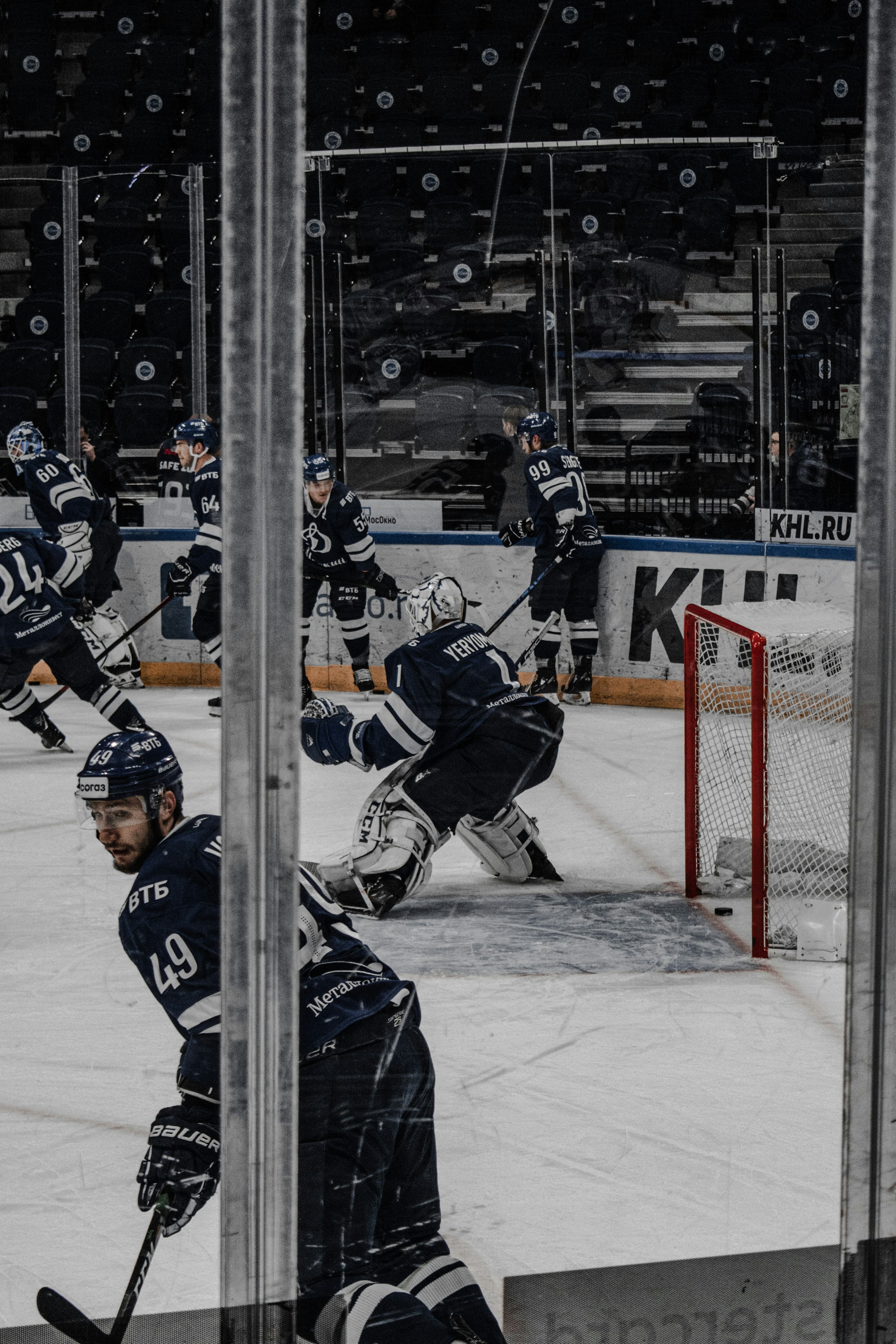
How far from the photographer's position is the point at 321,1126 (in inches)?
54.0

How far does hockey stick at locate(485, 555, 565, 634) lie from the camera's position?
4363 mm

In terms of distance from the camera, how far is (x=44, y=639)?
4.43 meters

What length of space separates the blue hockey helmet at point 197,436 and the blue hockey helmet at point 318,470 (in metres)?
1.70

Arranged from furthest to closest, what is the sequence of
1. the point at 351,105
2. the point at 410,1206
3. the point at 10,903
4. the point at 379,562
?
the point at 379,562
the point at 10,903
the point at 351,105
the point at 410,1206

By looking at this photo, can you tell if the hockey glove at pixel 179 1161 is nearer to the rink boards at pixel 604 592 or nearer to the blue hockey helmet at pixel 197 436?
the rink boards at pixel 604 592

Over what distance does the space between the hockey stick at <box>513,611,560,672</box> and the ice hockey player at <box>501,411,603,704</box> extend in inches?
0.7

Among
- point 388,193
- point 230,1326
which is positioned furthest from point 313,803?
point 230,1326

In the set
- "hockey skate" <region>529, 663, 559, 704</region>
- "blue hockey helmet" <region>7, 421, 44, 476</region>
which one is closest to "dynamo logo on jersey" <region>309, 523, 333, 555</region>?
"hockey skate" <region>529, 663, 559, 704</region>

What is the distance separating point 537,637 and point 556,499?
782mm

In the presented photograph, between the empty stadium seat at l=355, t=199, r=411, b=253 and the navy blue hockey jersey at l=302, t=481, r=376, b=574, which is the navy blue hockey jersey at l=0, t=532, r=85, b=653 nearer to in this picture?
the navy blue hockey jersey at l=302, t=481, r=376, b=574

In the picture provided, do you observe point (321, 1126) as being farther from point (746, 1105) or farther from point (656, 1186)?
point (746, 1105)

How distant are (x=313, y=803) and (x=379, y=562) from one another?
2.27ft

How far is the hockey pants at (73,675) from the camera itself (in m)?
4.50

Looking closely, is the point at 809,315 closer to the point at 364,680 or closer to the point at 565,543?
the point at 565,543
